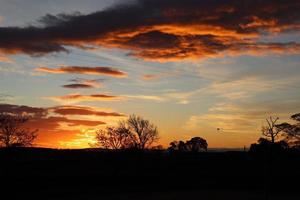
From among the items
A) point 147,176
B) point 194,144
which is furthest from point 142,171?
point 194,144

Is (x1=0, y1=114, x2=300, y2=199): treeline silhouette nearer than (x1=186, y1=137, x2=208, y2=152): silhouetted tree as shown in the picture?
Yes

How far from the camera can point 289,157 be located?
78.7 meters

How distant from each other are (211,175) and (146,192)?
51.6 ft

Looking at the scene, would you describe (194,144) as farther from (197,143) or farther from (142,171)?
(142,171)

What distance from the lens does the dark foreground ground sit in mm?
59281

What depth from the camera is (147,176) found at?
71312 millimetres

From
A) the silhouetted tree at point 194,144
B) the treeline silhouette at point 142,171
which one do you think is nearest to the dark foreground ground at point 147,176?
the treeline silhouette at point 142,171

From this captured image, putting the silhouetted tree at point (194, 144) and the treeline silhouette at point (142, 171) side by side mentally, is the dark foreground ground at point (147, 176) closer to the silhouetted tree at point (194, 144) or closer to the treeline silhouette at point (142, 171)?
the treeline silhouette at point (142, 171)

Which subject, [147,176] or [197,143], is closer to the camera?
[147,176]

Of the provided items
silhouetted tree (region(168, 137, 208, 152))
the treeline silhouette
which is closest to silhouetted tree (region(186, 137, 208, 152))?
silhouetted tree (region(168, 137, 208, 152))

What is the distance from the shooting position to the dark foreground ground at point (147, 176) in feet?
194

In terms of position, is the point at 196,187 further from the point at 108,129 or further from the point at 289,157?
the point at 108,129

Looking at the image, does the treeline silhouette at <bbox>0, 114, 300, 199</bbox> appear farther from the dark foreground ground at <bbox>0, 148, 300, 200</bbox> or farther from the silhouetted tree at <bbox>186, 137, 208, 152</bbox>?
the silhouetted tree at <bbox>186, 137, 208, 152</bbox>

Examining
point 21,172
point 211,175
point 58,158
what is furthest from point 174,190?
point 58,158
